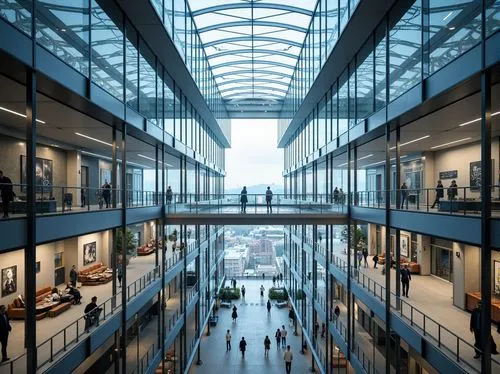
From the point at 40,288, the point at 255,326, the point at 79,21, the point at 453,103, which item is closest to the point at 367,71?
the point at 453,103

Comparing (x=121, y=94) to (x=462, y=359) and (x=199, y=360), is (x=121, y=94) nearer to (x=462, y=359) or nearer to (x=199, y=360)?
(x=462, y=359)

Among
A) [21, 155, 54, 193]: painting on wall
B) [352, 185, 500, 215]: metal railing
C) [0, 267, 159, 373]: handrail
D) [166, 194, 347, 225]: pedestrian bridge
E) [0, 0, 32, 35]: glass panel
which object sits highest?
[0, 0, 32, 35]: glass panel

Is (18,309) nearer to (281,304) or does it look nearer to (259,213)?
(259,213)

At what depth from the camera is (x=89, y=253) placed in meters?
19.5

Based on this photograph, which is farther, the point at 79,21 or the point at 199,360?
the point at 199,360

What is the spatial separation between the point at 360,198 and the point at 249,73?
1732 centimetres

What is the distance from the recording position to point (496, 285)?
42.9 ft

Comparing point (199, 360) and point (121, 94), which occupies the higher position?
point (121, 94)

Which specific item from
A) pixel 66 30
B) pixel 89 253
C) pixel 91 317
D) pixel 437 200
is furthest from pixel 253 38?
pixel 91 317

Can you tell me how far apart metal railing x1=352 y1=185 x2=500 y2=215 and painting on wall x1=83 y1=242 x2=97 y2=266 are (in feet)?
42.1

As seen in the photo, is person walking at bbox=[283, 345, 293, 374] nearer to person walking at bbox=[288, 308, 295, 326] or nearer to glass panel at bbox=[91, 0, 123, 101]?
person walking at bbox=[288, 308, 295, 326]

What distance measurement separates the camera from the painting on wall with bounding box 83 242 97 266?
1897cm

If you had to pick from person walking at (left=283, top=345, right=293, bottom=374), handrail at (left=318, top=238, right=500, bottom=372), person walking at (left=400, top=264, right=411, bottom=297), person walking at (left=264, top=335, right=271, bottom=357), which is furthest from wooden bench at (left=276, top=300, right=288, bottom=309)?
person walking at (left=400, top=264, right=411, bottom=297)

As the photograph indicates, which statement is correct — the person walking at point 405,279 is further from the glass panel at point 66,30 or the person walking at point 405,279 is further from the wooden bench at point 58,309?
the glass panel at point 66,30
